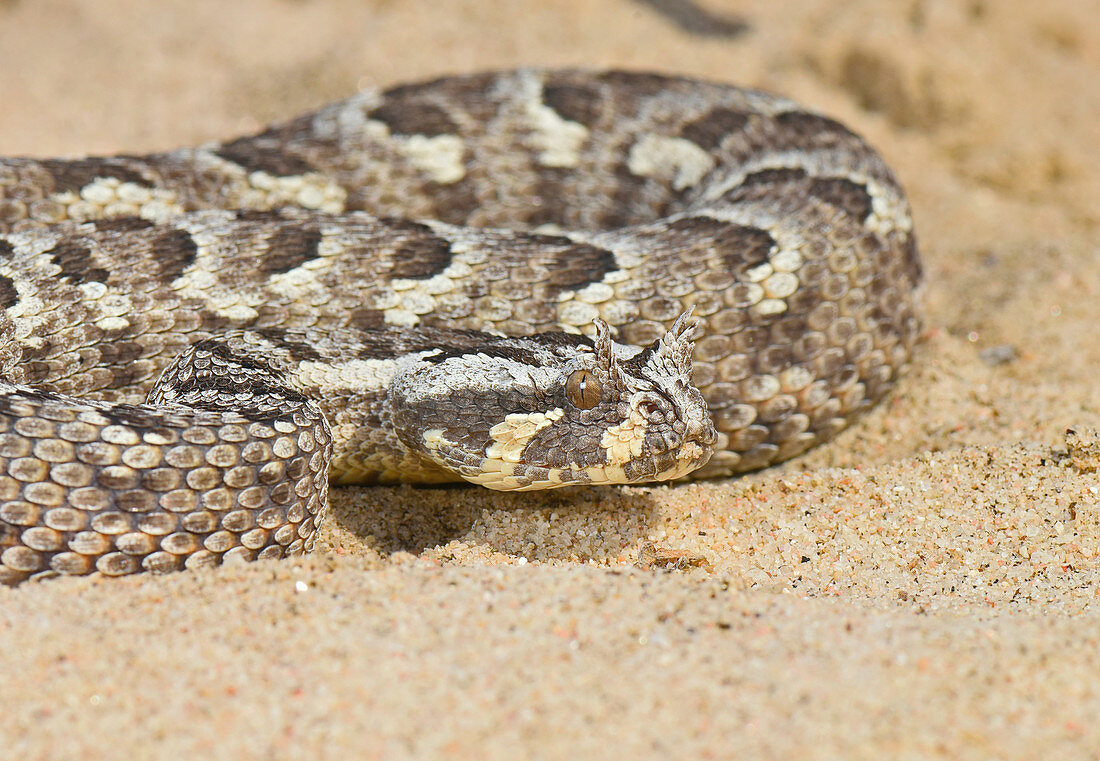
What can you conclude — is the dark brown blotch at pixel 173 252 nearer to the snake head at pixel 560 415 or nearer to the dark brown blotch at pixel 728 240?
the snake head at pixel 560 415

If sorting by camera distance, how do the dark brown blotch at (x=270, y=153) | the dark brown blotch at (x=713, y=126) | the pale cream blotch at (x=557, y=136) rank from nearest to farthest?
the dark brown blotch at (x=270, y=153), the dark brown blotch at (x=713, y=126), the pale cream blotch at (x=557, y=136)

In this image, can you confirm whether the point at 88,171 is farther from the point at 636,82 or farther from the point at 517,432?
the point at 636,82

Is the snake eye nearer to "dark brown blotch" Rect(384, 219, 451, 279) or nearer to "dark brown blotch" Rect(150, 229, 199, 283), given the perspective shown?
"dark brown blotch" Rect(384, 219, 451, 279)

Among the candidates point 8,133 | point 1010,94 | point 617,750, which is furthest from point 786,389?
point 8,133

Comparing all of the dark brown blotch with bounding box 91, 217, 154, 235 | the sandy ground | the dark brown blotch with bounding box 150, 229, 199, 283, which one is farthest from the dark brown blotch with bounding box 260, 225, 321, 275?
the sandy ground

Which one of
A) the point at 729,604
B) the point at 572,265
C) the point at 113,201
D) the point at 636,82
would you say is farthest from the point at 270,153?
the point at 729,604

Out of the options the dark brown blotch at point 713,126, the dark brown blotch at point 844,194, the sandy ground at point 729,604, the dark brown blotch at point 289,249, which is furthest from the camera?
the dark brown blotch at point 713,126

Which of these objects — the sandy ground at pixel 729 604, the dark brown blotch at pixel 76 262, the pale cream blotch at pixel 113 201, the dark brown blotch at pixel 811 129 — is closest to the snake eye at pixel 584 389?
the sandy ground at pixel 729 604
